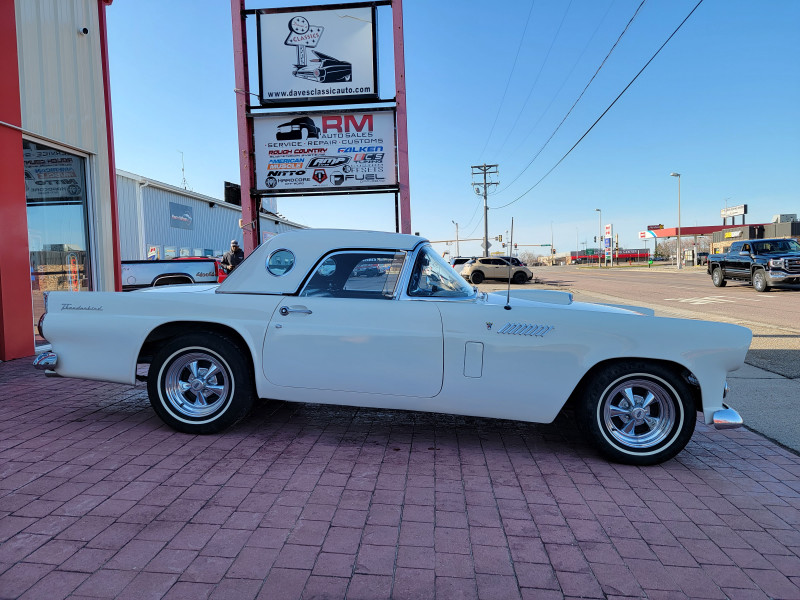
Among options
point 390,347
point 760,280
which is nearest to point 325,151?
point 390,347

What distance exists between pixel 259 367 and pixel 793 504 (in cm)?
336

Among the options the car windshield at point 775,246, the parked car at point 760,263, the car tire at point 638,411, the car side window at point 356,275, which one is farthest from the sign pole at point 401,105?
the car windshield at point 775,246

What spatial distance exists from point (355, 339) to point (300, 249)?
0.84m

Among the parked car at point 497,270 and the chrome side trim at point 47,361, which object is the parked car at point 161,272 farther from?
the parked car at point 497,270

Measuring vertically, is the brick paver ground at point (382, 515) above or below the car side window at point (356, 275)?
below

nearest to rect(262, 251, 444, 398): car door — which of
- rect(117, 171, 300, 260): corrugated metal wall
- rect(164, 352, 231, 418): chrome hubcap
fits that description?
rect(164, 352, 231, 418): chrome hubcap

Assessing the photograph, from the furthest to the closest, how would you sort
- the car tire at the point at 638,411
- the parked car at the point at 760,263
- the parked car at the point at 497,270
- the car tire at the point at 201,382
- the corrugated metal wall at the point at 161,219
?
the parked car at the point at 497,270 < the corrugated metal wall at the point at 161,219 < the parked car at the point at 760,263 < the car tire at the point at 201,382 < the car tire at the point at 638,411

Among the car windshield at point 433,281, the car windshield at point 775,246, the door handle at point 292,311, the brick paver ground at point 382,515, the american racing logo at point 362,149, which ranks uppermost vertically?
the american racing logo at point 362,149

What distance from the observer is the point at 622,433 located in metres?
3.29

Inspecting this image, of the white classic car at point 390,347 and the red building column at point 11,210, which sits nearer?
the white classic car at point 390,347

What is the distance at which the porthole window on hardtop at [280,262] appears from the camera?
3.67 m

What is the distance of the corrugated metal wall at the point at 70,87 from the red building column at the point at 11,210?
17cm

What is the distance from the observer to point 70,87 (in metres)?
7.43

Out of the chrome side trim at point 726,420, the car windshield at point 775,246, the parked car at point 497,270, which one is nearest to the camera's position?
the chrome side trim at point 726,420
